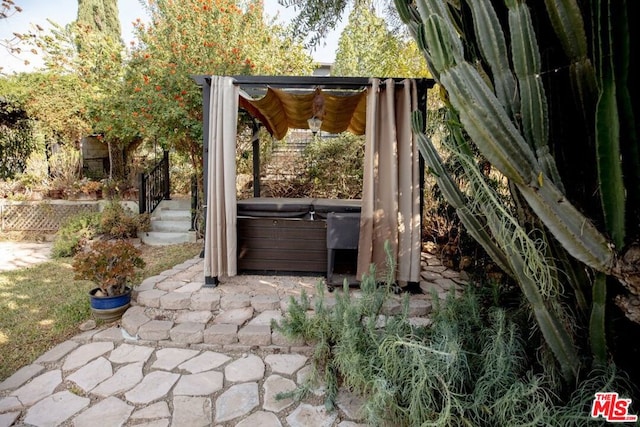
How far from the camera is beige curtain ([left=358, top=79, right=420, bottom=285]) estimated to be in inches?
165

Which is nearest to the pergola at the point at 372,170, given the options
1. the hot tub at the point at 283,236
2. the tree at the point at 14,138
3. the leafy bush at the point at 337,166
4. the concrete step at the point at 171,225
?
the hot tub at the point at 283,236

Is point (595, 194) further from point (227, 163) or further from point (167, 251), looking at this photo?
point (167, 251)

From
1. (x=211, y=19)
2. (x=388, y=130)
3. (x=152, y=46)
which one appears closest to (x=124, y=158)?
(x=152, y=46)

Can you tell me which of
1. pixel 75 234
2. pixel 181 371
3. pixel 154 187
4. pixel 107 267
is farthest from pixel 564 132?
pixel 154 187

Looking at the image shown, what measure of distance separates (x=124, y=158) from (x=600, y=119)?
12746mm

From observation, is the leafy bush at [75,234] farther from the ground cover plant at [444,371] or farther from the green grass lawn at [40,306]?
the ground cover plant at [444,371]

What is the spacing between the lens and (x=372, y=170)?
4234mm

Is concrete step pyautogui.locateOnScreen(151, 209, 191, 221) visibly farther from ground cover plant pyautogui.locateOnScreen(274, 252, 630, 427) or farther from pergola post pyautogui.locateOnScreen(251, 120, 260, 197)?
ground cover plant pyautogui.locateOnScreen(274, 252, 630, 427)

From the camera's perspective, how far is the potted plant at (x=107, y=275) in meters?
3.78

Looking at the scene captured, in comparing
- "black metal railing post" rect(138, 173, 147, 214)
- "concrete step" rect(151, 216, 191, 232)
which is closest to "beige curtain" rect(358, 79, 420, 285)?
"concrete step" rect(151, 216, 191, 232)

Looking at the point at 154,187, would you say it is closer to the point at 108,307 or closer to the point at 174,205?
the point at 174,205

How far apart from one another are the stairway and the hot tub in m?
3.08

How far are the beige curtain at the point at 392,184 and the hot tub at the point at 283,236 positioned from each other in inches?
28.2
